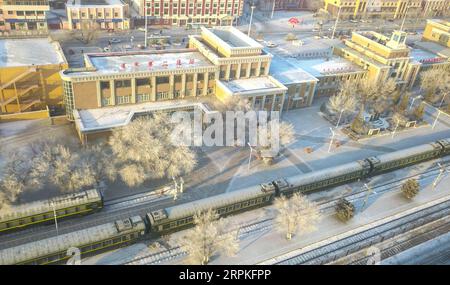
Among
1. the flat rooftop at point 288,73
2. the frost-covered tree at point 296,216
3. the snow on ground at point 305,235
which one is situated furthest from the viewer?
the flat rooftop at point 288,73

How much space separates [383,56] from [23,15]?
344 feet

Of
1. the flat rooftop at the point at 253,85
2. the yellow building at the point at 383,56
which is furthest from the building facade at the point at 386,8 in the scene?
the flat rooftop at the point at 253,85

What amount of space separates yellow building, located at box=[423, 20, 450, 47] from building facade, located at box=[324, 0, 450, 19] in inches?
1777

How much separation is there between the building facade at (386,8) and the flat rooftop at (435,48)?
159 feet

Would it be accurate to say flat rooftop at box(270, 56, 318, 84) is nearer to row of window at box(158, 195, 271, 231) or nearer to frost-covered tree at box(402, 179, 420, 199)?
frost-covered tree at box(402, 179, 420, 199)

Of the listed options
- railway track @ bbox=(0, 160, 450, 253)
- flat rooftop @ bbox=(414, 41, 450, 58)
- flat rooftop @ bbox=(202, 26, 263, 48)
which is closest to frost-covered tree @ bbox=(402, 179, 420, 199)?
railway track @ bbox=(0, 160, 450, 253)

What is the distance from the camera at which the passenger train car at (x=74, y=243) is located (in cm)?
4318

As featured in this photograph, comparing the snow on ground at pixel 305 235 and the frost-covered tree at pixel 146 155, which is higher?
the frost-covered tree at pixel 146 155

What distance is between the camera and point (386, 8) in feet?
580

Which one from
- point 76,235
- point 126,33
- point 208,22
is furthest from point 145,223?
point 208,22

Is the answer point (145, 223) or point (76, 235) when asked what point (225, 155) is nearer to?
point (145, 223)

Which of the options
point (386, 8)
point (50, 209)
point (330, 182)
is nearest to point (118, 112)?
point (50, 209)

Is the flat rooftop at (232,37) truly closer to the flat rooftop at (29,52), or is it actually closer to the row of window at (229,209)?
the flat rooftop at (29,52)

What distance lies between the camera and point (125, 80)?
250 feet
